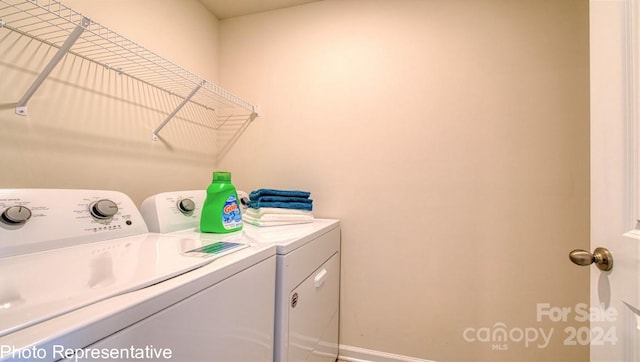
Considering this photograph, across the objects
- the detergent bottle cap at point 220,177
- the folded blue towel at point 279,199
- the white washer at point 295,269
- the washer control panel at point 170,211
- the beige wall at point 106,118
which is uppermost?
the beige wall at point 106,118

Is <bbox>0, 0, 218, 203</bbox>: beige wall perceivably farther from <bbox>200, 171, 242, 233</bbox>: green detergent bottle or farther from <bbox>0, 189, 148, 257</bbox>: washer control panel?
<bbox>200, 171, 242, 233</bbox>: green detergent bottle

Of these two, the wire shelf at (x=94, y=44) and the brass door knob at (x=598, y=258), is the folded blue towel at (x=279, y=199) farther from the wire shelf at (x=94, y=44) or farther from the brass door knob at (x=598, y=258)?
the brass door knob at (x=598, y=258)

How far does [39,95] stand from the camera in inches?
38.7

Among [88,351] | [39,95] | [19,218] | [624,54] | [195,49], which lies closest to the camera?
[88,351]

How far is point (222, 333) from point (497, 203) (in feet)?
4.56

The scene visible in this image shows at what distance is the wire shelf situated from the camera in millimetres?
871

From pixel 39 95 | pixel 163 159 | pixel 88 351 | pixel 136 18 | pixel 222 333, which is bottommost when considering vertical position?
pixel 222 333

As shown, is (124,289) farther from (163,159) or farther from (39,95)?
(163,159)

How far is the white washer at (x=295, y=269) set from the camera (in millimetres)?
932

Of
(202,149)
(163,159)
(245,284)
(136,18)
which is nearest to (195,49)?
(136,18)

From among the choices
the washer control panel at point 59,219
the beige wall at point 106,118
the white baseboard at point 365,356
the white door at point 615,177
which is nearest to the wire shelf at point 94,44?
the beige wall at point 106,118

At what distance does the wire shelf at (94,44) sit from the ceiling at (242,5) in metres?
0.59

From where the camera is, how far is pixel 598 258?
27.5 inches

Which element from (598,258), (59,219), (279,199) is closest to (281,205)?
(279,199)
